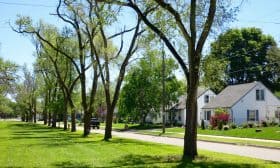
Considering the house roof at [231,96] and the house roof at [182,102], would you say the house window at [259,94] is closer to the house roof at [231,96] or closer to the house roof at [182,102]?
the house roof at [231,96]

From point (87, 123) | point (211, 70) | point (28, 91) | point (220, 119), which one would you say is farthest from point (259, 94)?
point (28, 91)

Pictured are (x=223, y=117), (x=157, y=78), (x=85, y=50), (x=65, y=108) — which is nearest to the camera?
(x=85, y=50)

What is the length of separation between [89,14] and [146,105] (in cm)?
3604

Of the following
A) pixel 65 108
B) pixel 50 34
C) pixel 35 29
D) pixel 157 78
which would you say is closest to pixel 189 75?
pixel 35 29

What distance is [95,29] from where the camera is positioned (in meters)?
37.8

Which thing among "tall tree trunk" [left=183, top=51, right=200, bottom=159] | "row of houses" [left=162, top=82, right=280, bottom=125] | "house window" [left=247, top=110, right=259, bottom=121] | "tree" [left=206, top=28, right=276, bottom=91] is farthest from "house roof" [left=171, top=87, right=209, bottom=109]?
"tall tree trunk" [left=183, top=51, right=200, bottom=159]

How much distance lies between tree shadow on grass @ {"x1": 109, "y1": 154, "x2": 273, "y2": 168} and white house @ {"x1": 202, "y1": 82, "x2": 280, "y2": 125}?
4050cm

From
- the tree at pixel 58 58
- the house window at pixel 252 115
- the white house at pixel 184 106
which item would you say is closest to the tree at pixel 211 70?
the tree at pixel 58 58

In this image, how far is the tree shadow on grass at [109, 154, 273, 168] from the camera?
1658 centimetres

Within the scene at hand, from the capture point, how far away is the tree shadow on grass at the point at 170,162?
1658cm

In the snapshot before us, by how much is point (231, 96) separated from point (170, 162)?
45.2 m

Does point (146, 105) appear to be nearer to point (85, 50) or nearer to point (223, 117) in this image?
point (223, 117)

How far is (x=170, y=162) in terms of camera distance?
17641mm

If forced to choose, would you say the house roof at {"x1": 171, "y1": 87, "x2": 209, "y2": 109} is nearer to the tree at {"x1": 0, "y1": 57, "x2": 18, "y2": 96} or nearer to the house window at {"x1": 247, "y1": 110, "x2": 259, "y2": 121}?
the house window at {"x1": 247, "y1": 110, "x2": 259, "y2": 121}
